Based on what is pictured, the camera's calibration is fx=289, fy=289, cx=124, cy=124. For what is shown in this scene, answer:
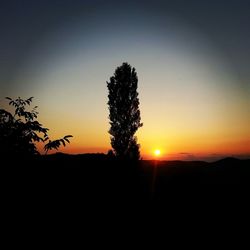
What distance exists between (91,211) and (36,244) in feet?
6.12

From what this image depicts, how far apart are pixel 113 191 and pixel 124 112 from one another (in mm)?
19633

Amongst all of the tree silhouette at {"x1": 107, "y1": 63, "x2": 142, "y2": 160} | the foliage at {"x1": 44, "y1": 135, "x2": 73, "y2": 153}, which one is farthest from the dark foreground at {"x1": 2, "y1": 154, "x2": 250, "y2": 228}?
the tree silhouette at {"x1": 107, "y1": 63, "x2": 142, "y2": 160}

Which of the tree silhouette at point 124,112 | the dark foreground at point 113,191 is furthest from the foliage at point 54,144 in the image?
the tree silhouette at point 124,112

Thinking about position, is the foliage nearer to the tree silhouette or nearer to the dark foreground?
the dark foreground

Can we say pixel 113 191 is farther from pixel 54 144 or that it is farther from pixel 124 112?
pixel 124 112

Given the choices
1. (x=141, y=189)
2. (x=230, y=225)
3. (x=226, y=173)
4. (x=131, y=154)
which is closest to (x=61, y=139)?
(x=141, y=189)

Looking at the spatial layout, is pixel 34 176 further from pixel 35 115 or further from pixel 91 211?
pixel 35 115

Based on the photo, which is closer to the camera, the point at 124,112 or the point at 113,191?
the point at 113,191

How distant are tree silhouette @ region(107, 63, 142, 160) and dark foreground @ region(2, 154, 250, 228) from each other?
15038 millimetres

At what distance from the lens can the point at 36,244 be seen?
20.7 ft

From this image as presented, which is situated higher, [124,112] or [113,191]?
[124,112]

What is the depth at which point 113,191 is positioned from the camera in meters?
9.17

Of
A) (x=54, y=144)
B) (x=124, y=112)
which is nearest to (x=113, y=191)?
(x=54, y=144)

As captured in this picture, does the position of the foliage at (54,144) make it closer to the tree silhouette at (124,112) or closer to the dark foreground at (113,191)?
the dark foreground at (113,191)
